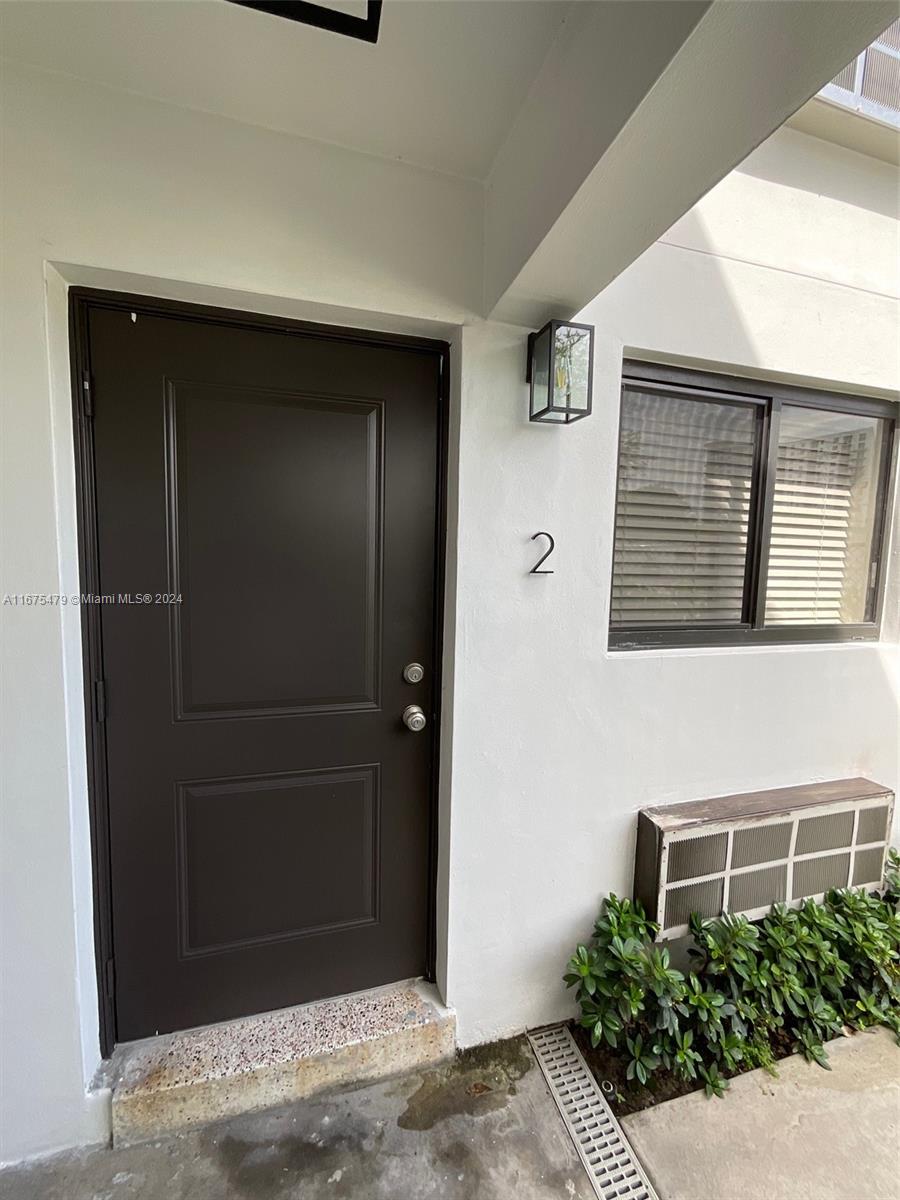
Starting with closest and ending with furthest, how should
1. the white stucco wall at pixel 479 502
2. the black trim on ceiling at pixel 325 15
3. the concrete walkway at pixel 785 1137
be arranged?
the black trim on ceiling at pixel 325 15 < the white stucco wall at pixel 479 502 < the concrete walkway at pixel 785 1137

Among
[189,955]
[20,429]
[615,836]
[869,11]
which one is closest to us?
[869,11]

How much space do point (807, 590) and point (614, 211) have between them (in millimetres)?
1648

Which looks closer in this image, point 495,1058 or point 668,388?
point 495,1058

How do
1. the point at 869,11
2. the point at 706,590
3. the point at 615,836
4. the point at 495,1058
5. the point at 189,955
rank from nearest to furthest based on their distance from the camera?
the point at 869,11, the point at 189,955, the point at 495,1058, the point at 615,836, the point at 706,590

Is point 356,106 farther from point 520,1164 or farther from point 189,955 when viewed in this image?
point 520,1164

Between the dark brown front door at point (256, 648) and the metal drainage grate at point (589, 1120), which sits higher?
the dark brown front door at point (256, 648)

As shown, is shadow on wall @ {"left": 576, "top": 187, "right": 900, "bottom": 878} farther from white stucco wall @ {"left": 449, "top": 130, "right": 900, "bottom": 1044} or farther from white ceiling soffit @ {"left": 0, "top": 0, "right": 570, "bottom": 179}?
white ceiling soffit @ {"left": 0, "top": 0, "right": 570, "bottom": 179}

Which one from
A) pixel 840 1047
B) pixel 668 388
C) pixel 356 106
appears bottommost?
pixel 840 1047

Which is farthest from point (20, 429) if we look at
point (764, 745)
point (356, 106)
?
point (764, 745)

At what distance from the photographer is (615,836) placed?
65.1 inches

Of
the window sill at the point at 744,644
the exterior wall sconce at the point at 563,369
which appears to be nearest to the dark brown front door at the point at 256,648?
the exterior wall sconce at the point at 563,369

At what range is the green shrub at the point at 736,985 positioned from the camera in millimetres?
1480

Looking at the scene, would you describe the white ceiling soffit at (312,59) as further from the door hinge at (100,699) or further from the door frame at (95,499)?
the door hinge at (100,699)

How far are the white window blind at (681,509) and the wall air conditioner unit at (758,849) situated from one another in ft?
2.14
